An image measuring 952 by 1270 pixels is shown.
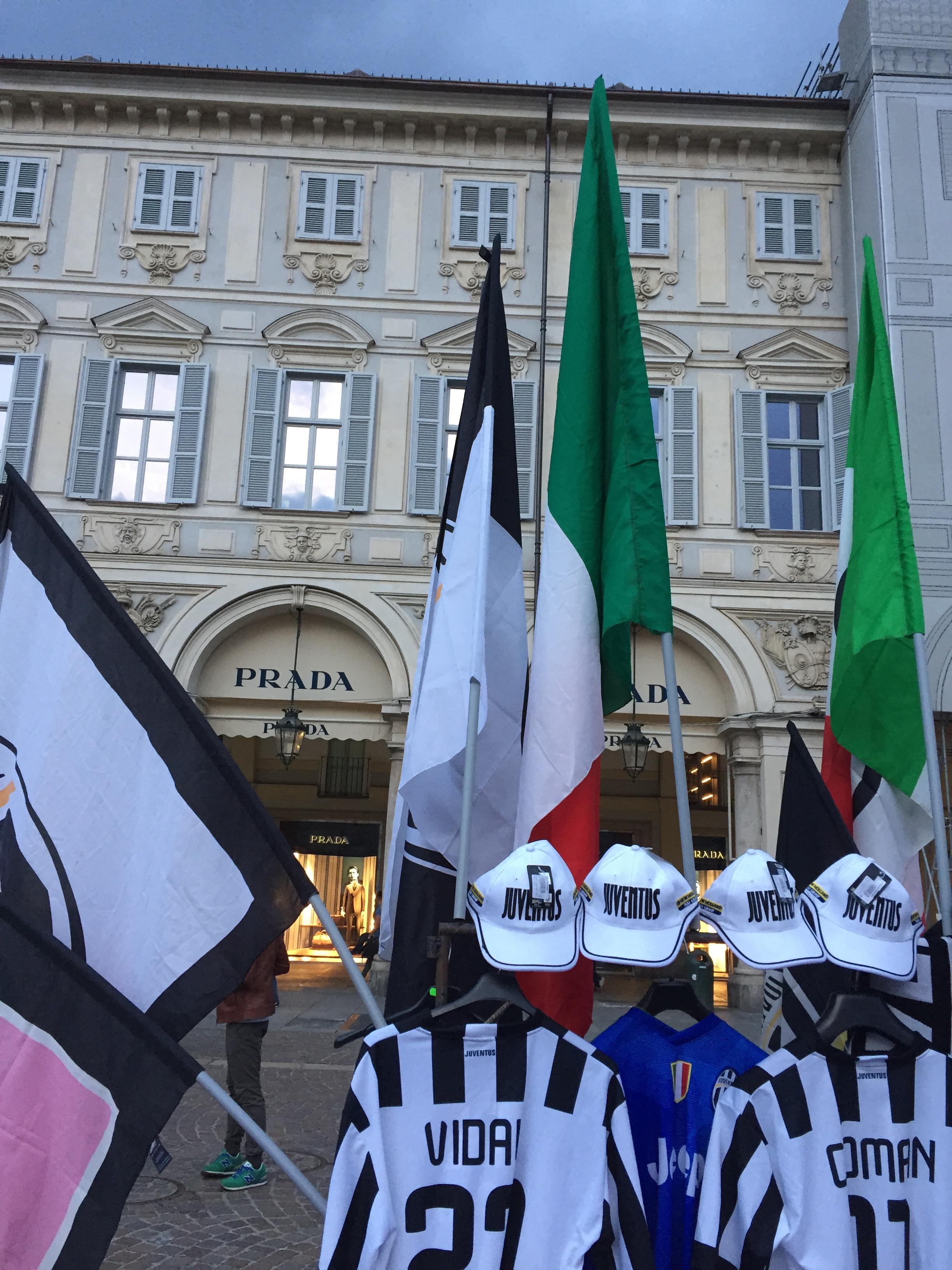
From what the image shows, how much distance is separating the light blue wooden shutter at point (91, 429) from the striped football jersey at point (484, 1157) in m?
12.3

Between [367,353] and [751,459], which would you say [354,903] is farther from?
[751,459]

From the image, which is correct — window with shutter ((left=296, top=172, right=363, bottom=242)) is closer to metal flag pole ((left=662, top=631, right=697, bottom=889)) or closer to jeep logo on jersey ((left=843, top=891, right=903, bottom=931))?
metal flag pole ((left=662, top=631, right=697, bottom=889))

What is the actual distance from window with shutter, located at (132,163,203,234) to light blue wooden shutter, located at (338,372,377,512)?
10.6 ft

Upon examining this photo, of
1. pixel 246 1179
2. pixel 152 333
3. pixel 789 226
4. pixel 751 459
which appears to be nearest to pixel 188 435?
pixel 152 333

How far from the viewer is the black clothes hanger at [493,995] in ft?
9.19

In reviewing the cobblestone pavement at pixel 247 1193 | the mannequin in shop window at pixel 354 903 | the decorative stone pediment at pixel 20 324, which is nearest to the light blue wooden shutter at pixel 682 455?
the cobblestone pavement at pixel 247 1193

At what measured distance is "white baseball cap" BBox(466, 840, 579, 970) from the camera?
107 inches

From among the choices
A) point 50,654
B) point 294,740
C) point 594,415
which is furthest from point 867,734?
point 294,740

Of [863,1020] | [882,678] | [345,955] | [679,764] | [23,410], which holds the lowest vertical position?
[863,1020]

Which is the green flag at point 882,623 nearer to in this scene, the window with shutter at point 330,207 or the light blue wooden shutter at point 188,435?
the light blue wooden shutter at point 188,435

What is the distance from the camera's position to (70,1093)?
8.88 ft

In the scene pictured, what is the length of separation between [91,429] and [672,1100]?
42.7 feet

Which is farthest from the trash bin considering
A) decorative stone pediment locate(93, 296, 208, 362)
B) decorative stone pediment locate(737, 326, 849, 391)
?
decorative stone pediment locate(93, 296, 208, 362)

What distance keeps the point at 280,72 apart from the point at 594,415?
12.4 m
